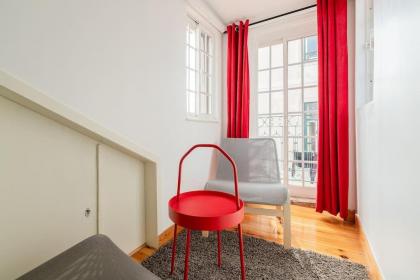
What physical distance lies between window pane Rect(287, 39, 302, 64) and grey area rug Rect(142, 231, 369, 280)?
7.07ft

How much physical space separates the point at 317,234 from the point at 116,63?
211 cm

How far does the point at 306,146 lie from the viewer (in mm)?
2582

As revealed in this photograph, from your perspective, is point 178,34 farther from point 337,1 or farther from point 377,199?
point 377,199

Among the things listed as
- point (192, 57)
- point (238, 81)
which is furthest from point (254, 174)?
point (192, 57)

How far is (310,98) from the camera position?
2.53m

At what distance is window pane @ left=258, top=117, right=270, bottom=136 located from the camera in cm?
280

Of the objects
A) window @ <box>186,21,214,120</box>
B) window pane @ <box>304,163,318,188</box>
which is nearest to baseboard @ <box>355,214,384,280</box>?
window pane @ <box>304,163,318,188</box>

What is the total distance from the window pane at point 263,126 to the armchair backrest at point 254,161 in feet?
2.23

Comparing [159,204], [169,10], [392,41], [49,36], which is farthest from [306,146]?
[49,36]

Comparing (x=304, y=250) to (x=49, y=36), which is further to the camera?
(x=304, y=250)

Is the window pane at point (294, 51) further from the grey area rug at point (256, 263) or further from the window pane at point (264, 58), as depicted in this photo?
the grey area rug at point (256, 263)

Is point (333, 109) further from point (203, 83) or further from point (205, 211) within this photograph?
point (205, 211)

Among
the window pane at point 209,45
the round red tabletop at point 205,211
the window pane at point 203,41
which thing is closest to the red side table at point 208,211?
the round red tabletop at point 205,211

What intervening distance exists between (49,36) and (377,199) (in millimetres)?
1999
